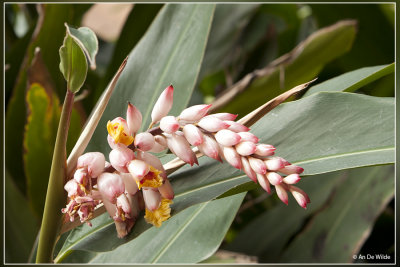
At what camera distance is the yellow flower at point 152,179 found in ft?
1.25

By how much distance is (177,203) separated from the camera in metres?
0.46

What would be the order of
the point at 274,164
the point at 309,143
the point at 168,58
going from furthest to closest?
the point at 168,58
the point at 309,143
the point at 274,164

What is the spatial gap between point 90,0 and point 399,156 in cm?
46

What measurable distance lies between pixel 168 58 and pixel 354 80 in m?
0.25

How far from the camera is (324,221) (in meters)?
0.65

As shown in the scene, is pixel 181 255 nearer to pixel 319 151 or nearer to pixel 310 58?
pixel 319 151

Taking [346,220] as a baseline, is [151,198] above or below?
above

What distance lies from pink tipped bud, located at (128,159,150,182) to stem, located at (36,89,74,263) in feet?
0.25

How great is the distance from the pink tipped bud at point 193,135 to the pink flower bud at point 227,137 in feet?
0.05

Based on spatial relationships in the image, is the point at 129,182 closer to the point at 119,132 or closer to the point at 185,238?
the point at 119,132

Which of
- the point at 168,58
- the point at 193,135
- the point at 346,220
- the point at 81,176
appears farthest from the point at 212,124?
the point at 346,220

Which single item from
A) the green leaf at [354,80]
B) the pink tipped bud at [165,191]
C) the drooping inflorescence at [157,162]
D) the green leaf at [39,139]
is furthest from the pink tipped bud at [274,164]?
the green leaf at [39,139]

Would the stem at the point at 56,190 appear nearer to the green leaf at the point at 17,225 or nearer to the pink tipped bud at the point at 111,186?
the pink tipped bud at the point at 111,186

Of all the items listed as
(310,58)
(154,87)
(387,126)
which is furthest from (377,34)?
(154,87)
